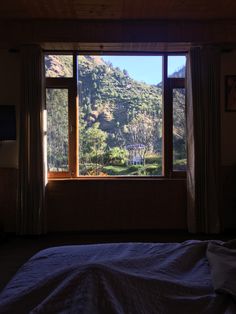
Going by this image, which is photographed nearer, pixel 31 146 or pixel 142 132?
pixel 31 146

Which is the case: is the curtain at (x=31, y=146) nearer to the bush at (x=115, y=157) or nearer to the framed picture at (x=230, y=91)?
the bush at (x=115, y=157)

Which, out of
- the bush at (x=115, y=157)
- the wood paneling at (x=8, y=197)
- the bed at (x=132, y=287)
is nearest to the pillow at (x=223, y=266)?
the bed at (x=132, y=287)

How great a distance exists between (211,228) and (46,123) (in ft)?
8.42

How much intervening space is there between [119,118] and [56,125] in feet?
2.86

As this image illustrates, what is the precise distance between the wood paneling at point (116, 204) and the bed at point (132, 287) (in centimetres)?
278

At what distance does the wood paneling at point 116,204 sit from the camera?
436cm

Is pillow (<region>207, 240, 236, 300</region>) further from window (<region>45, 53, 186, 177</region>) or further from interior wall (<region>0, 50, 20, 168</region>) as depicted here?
interior wall (<region>0, 50, 20, 168</region>)

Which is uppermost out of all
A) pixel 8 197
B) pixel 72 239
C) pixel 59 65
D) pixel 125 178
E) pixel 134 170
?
pixel 59 65

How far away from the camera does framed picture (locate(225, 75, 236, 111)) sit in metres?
4.47

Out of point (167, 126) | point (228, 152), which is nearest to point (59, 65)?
point (167, 126)

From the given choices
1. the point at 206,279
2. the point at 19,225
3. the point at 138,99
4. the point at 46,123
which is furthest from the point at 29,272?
the point at 138,99

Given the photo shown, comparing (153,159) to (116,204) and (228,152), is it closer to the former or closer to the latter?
(116,204)

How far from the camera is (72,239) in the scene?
412 cm

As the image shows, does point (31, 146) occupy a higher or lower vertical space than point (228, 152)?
higher
